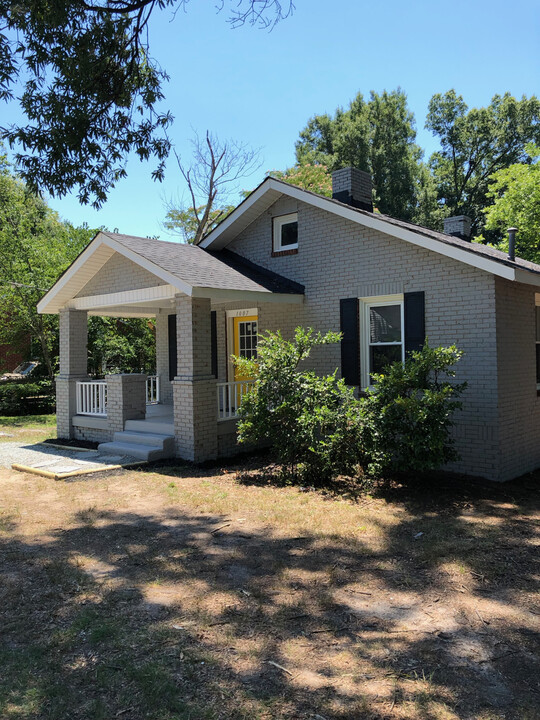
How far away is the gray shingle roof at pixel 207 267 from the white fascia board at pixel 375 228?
916 mm

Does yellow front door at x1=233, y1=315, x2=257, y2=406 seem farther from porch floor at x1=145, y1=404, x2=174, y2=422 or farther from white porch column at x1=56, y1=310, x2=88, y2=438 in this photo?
white porch column at x1=56, y1=310, x2=88, y2=438

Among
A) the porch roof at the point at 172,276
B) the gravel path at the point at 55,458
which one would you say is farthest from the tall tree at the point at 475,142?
the gravel path at the point at 55,458

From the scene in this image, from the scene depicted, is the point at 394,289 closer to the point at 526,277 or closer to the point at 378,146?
the point at 526,277

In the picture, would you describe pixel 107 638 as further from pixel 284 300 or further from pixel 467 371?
pixel 284 300

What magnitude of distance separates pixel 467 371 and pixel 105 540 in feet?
19.7

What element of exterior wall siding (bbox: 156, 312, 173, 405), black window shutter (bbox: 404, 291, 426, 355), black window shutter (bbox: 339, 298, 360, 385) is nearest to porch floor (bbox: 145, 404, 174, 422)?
exterior wall siding (bbox: 156, 312, 173, 405)

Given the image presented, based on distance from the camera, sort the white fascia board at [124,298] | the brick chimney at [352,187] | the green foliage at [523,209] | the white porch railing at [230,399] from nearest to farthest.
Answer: the white fascia board at [124,298], the white porch railing at [230,399], the brick chimney at [352,187], the green foliage at [523,209]

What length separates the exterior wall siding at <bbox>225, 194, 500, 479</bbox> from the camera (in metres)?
8.38

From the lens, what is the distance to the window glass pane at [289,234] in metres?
11.5

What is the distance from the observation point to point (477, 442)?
847 cm

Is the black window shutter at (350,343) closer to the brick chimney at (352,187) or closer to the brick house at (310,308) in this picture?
the brick house at (310,308)

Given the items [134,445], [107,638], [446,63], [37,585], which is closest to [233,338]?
[134,445]

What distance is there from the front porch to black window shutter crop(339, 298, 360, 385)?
4.08ft

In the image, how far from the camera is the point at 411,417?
7332 millimetres
